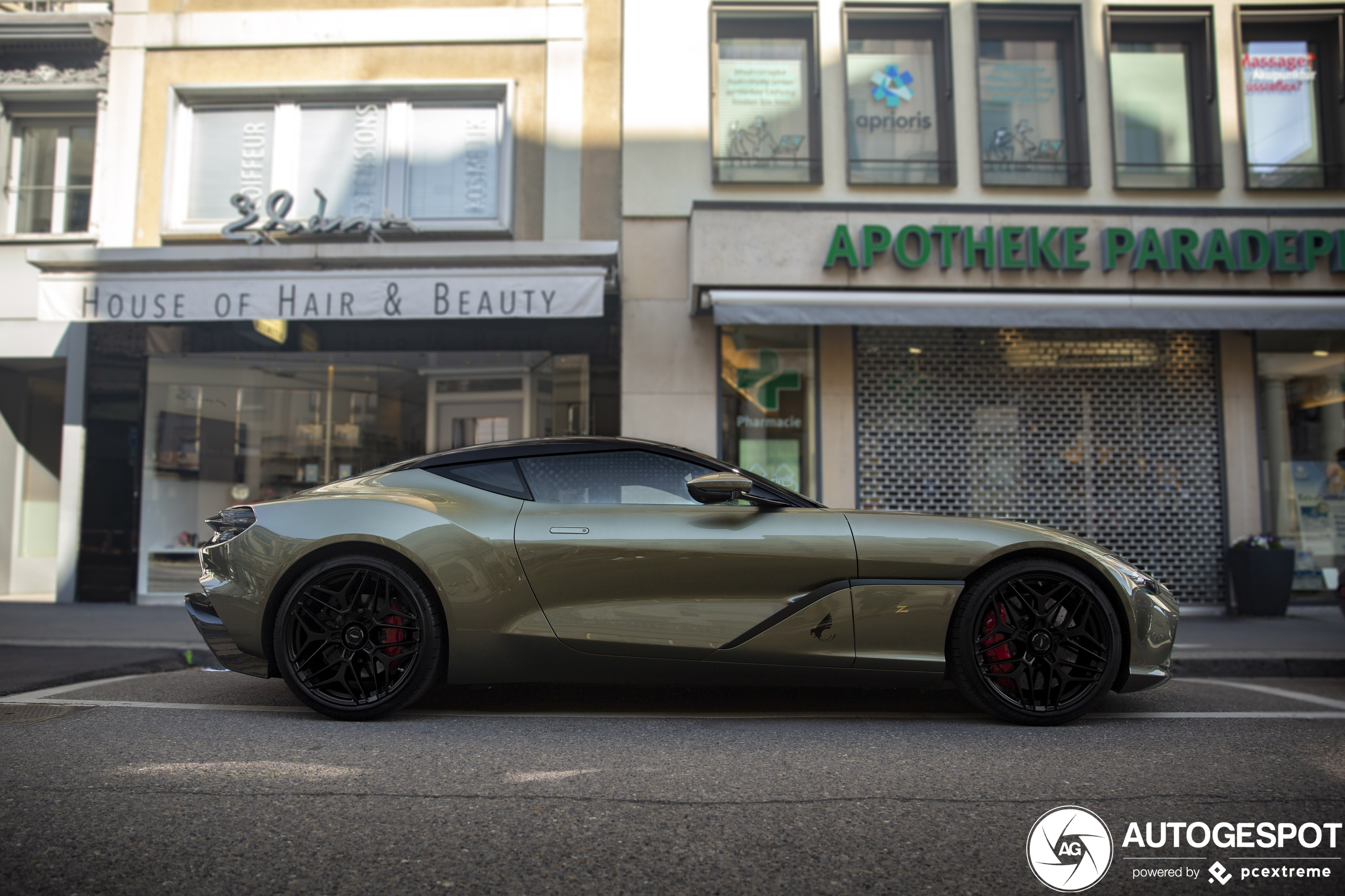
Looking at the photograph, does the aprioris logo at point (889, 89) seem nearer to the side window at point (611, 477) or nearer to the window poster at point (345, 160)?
the window poster at point (345, 160)

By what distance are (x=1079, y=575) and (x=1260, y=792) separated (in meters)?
1.03

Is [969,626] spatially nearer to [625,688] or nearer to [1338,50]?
[625,688]

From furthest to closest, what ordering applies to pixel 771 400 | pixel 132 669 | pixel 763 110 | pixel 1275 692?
1. pixel 763 110
2. pixel 771 400
3. pixel 132 669
4. pixel 1275 692

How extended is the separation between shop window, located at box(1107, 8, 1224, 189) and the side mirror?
7.65 metres

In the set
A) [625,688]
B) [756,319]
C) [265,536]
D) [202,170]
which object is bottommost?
[625,688]

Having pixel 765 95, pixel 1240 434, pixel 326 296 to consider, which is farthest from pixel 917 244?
pixel 326 296

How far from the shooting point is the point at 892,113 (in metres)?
9.08

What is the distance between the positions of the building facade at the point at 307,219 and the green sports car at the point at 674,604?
5388 millimetres

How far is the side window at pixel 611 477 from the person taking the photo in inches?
141

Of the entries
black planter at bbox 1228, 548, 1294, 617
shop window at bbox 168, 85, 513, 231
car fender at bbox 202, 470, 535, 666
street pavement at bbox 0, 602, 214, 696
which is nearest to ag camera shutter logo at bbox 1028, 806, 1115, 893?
car fender at bbox 202, 470, 535, 666

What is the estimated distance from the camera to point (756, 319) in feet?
25.2

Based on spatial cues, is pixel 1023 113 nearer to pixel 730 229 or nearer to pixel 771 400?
pixel 730 229

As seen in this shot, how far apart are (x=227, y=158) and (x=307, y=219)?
1276mm

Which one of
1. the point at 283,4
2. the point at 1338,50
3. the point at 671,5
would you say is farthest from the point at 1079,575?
the point at 283,4
